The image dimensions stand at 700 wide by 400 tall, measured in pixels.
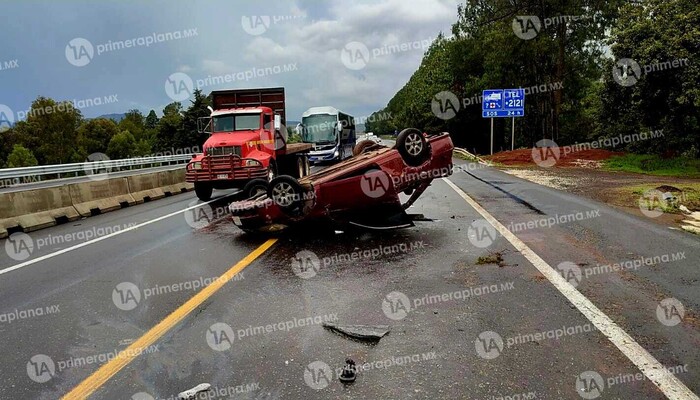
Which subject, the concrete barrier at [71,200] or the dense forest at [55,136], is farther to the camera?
the dense forest at [55,136]

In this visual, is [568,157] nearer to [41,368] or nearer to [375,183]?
[375,183]

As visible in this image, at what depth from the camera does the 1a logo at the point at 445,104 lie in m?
53.8

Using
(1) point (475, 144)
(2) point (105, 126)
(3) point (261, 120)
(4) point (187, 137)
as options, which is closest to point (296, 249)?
(3) point (261, 120)

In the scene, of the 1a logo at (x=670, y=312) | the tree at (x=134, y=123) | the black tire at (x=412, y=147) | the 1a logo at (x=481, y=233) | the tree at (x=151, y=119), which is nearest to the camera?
the 1a logo at (x=670, y=312)

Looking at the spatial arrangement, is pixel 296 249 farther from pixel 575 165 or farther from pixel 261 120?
pixel 575 165

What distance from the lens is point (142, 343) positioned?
13.4 feet

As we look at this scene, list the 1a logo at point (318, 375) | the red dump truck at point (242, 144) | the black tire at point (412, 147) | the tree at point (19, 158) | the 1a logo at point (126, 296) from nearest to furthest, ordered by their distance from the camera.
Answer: the 1a logo at point (318, 375), the 1a logo at point (126, 296), the black tire at point (412, 147), the red dump truck at point (242, 144), the tree at point (19, 158)

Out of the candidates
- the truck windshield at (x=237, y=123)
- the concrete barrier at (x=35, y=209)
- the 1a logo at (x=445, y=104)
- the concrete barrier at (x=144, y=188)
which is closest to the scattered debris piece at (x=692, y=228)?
the truck windshield at (x=237, y=123)

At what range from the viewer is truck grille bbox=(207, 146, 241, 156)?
14438mm

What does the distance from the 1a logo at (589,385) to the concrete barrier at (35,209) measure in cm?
1058

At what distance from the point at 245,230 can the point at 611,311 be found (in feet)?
19.0

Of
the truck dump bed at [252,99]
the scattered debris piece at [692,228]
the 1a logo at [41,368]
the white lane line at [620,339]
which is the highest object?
the truck dump bed at [252,99]

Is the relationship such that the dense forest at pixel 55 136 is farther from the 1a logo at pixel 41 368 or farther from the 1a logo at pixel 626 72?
the 1a logo at pixel 41 368

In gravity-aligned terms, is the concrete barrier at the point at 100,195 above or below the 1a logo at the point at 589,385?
above
